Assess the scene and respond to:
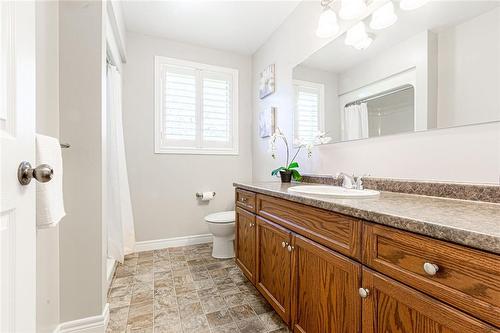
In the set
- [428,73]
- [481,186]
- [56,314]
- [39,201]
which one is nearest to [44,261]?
[56,314]

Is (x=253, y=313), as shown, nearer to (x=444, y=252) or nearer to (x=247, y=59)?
(x=444, y=252)

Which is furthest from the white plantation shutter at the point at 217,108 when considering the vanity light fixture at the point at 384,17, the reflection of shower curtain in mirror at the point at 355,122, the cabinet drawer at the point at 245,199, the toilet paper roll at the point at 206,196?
the vanity light fixture at the point at 384,17

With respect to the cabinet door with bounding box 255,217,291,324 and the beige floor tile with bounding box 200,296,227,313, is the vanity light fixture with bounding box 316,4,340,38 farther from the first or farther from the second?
the beige floor tile with bounding box 200,296,227,313

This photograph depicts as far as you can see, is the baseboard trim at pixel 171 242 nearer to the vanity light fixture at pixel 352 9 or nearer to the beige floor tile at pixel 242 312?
the beige floor tile at pixel 242 312

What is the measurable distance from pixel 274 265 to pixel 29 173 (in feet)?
4.09

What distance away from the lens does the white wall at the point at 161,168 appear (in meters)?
2.62

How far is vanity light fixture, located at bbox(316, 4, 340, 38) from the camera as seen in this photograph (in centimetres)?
168

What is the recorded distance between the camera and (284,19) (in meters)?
2.38

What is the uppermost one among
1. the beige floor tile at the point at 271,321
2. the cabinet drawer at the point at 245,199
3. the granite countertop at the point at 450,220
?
the granite countertop at the point at 450,220

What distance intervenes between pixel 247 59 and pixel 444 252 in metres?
3.11

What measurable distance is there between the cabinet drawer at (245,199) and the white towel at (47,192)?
113cm

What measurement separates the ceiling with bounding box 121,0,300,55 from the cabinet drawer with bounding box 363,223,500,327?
7.48ft

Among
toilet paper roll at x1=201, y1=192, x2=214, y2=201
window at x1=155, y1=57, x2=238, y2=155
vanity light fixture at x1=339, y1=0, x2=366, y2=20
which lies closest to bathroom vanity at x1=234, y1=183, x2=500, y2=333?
vanity light fixture at x1=339, y1=0, x2=366, y2=20

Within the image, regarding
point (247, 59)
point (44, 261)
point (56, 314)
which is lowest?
point (56, 314)
